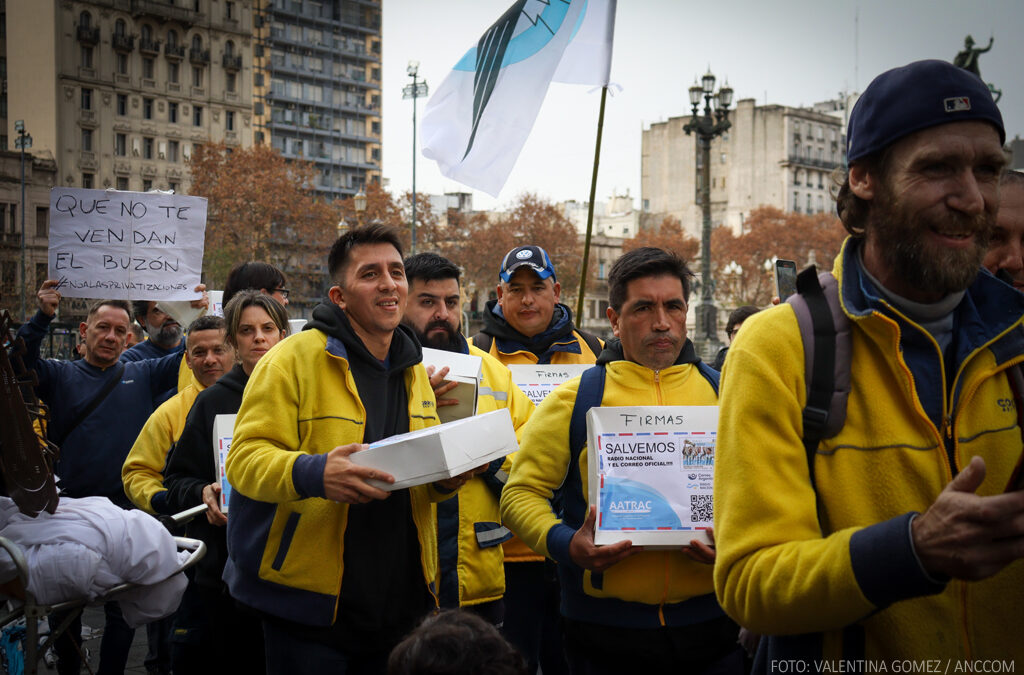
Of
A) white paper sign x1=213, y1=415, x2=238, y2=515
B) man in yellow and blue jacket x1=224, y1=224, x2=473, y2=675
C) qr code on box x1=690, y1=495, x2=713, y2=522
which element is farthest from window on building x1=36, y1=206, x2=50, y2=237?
qr code on box x1=690, y1=495, x2=713, y2=522

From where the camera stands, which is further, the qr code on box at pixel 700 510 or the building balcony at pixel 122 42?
the building balcony at pixel 122 42

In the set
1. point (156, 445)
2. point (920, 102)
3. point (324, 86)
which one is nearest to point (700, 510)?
point (920, 102)

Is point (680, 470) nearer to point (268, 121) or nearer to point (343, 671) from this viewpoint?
point (343, 671)

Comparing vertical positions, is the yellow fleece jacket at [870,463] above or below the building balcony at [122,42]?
below

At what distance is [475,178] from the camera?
581 centimetres

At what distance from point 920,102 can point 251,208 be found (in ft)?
162

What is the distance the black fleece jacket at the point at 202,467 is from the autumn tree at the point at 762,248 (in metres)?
69.3

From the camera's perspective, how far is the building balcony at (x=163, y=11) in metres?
69.9

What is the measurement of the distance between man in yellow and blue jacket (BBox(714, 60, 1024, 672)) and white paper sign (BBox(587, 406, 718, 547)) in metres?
1.09

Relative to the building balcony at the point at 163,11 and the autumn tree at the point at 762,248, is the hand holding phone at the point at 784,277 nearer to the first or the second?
the autumn tree at the point at 762,248

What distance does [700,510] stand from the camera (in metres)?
3.11

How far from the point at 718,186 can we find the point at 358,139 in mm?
37988

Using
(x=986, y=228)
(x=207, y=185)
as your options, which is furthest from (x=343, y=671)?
(x=207, y=185)

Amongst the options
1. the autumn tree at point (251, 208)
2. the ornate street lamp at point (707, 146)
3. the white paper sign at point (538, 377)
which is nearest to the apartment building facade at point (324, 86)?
the autumn tree at point (251, 208)
